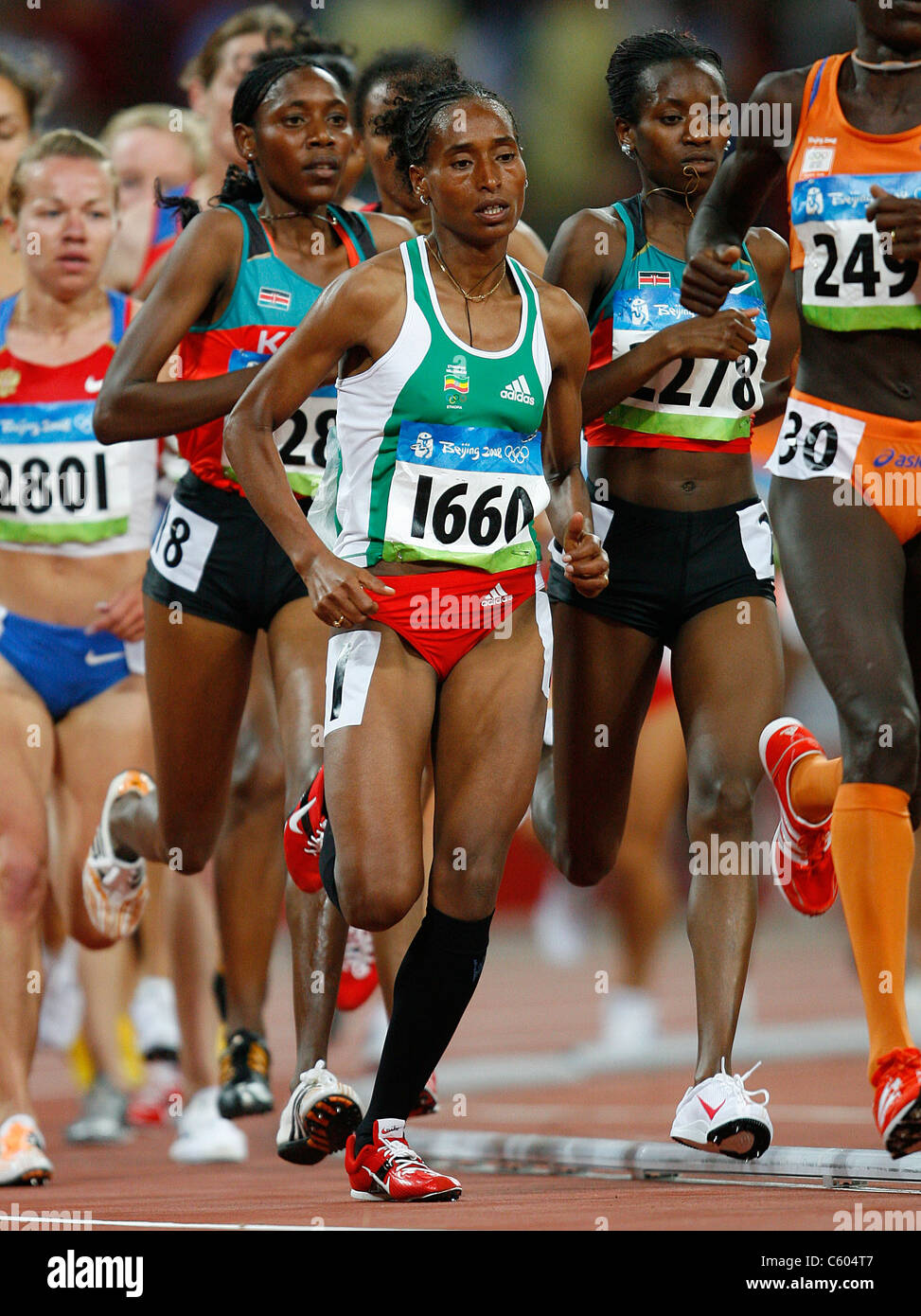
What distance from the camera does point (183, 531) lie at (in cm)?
565

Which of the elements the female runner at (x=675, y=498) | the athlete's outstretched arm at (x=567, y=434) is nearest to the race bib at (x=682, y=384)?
the female runner at (x=675, y=498)

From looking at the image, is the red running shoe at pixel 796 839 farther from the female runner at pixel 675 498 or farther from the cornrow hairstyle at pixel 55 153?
the cornrow hairstyle at pixel 55 153

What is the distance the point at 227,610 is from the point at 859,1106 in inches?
108

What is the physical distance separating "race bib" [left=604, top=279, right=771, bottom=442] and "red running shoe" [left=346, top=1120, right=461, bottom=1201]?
6.11 feet

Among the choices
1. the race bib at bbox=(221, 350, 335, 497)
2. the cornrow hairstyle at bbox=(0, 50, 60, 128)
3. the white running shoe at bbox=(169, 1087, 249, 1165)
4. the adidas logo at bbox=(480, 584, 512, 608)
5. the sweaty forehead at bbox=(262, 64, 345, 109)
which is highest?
the cornrow hairstyle at bbox=(0, 50, 60, 128)

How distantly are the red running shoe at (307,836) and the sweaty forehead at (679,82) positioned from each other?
1.89 m

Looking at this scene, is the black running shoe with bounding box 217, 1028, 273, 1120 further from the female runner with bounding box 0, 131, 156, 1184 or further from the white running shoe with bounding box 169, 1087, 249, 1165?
the female runner with bounding box 0, 131, 156, 1184

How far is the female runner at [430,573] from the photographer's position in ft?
14.9

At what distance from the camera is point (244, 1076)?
6137 millimetres

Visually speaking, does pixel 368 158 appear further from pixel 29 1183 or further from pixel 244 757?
pixel 29 1183

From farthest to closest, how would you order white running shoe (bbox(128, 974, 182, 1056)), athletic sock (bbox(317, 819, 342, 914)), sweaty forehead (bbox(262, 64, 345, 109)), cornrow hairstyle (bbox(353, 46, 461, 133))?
1. white running shoe (bbox(128, 974, 182, 1056))
2. cornrow hairstyle (bbox(353, 46, 461, 133))
3. sweaty forehead (bbox(262, 64, 345, 109))
4. athletic sock (bbox(317, 819, 342, 914))

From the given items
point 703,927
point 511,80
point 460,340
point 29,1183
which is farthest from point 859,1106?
point 511,80

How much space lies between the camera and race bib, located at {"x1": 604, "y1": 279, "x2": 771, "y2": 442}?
5254 mm

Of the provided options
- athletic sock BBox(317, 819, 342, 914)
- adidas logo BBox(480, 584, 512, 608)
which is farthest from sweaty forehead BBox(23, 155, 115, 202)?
athletic sock BBox(317, 819, 342, 914)
